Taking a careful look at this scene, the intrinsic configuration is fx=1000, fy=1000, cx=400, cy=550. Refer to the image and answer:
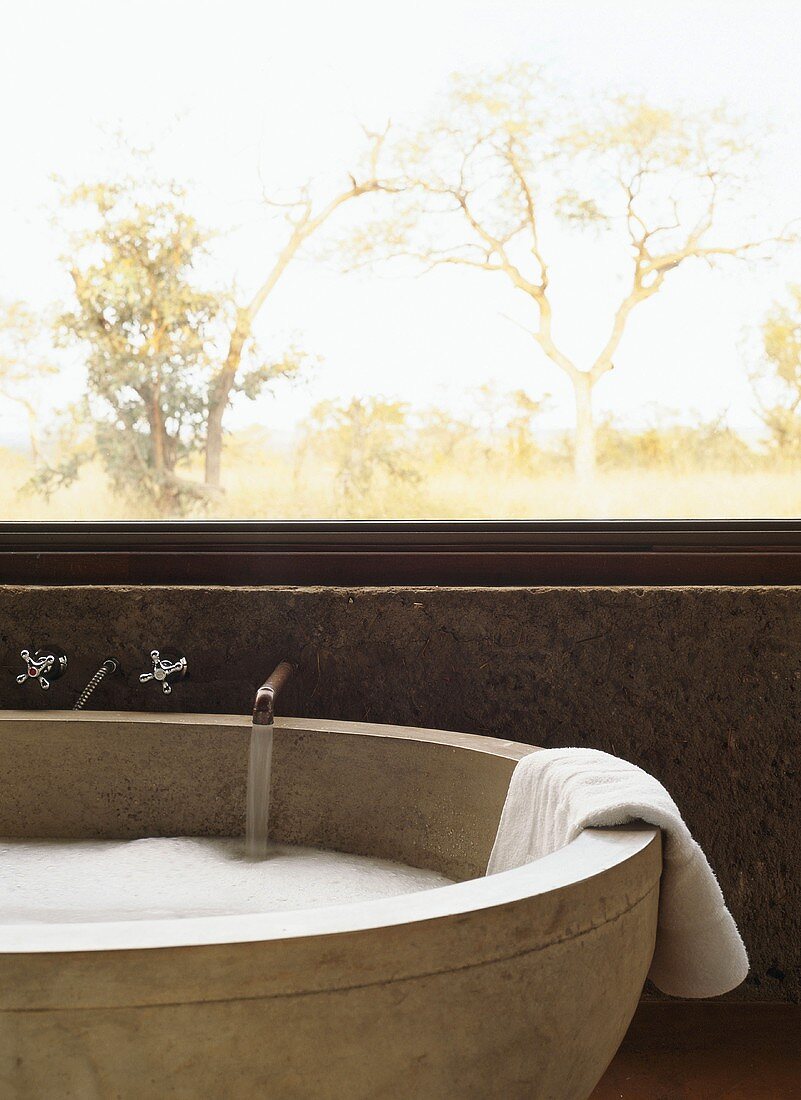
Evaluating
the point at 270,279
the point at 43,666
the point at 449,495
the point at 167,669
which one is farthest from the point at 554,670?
the point at 270,279

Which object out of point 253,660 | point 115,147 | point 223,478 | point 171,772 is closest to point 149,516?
point 223,478

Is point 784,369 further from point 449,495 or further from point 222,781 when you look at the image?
point 222,781

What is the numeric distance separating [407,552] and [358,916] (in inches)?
52.7

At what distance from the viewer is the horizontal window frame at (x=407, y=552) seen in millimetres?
2143

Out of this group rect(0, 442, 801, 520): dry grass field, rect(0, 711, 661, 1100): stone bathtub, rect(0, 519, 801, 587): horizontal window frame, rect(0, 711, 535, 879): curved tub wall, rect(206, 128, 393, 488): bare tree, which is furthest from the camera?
rect(206, 128, 393, 488): bare tree

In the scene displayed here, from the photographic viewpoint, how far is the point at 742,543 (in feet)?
7.06

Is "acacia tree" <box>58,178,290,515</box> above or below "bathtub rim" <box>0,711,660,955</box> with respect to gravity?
above

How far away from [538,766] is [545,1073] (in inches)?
20.6

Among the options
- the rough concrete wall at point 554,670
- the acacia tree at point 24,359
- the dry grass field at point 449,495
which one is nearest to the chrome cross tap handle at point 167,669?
the rough concrete wall at point 554,670

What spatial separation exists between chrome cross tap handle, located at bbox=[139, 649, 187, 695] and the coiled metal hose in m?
0.07

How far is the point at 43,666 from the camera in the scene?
6.76 feet

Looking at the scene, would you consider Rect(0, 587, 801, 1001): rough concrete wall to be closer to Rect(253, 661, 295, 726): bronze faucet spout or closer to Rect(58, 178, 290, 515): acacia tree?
Rect(253, 661, 295, 726): bronze faucet spout

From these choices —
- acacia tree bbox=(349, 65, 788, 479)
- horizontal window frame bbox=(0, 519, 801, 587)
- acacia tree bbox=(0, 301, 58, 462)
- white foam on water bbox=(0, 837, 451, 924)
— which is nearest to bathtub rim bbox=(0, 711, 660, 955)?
white foam on water bbox=(0, 837, 451, 924)

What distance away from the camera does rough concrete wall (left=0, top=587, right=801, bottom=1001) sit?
1.98 meters
